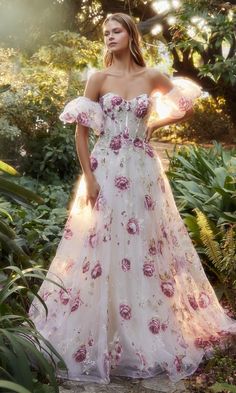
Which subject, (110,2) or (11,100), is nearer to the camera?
(11,100)

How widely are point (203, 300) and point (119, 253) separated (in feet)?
2.65

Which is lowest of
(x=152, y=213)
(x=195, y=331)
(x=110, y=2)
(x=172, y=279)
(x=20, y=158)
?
(x=195, y=331)

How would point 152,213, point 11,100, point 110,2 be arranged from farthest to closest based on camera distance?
point 110,2 < point 11,100 < point 152,213

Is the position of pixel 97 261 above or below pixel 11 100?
below

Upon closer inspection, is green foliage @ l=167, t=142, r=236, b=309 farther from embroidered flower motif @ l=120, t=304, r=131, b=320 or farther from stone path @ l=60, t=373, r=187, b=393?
stone path @ l=60, t=373, r=187, b=393

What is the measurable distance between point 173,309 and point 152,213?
0.62 meters

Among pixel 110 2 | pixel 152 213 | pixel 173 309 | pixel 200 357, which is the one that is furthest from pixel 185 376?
pixel 110 2

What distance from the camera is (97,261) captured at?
3.34 meters

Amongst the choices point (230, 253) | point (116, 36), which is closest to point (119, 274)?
point (230, 253)

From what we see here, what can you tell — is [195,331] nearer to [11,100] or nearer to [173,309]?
[173,309]

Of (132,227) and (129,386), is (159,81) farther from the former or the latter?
(129,386)

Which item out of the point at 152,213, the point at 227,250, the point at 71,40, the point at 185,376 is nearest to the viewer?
the point at 185,376

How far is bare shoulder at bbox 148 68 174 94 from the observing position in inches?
136

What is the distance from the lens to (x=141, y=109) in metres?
3.38
